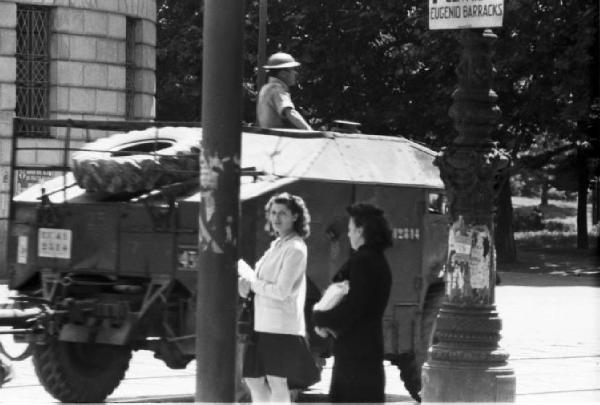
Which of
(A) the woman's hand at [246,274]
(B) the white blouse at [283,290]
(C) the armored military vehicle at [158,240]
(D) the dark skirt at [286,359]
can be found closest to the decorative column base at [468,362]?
(C) the armored military vehicle at [158,240]

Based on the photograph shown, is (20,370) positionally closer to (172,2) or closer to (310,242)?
(310,242)

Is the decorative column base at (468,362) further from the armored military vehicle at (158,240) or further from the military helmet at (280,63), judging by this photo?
the military helmet at (280,63)

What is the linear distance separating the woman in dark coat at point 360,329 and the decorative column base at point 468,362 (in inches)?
85.3

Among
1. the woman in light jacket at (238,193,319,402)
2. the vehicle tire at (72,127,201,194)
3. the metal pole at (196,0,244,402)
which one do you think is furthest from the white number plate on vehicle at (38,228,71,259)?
the metal pole at (196,0,244,402)

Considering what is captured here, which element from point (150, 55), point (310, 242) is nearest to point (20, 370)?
point (310, 242)

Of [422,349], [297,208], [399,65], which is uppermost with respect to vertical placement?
[399,65]

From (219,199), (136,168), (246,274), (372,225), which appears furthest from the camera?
(136,168)

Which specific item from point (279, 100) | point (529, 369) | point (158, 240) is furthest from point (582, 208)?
point (158, 240)

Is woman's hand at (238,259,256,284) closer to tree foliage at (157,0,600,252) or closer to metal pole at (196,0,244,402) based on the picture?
metal pole at (196,0,244,402)

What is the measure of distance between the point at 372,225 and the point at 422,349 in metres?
3.67

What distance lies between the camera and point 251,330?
352 inches

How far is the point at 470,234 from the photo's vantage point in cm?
950

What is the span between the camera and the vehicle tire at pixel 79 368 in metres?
10.2

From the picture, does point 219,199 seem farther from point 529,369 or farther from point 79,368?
point 529,369
